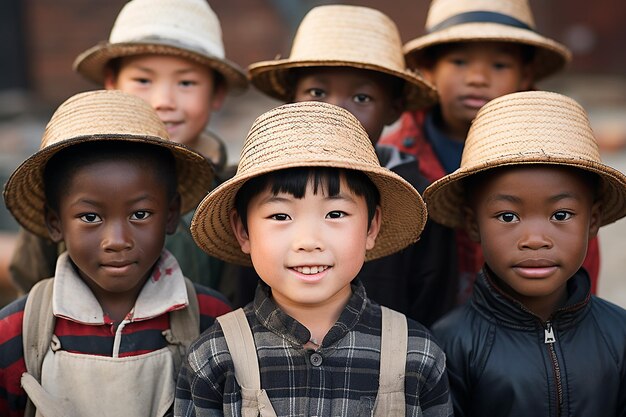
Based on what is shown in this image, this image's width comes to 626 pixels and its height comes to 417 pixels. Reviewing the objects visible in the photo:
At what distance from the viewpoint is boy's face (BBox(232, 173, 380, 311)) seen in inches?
88.7

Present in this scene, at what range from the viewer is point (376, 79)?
3215 millimetres

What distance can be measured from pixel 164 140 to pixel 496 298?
1.14m

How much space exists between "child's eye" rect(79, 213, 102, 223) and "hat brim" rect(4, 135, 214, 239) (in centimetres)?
22

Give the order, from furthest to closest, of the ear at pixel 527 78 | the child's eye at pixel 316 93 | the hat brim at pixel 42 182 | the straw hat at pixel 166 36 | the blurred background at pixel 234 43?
the blurred background at pixel 234 43 < the ear at pixel 527 78 < the straw hat at pixel 166 36 < the child's eye at pixel 316 93 < the hat brim at pixel 42 182

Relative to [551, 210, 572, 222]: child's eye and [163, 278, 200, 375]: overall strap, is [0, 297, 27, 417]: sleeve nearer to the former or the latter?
[163, 278, 200, 375]: overall strap

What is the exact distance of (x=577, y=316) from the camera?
102 inches

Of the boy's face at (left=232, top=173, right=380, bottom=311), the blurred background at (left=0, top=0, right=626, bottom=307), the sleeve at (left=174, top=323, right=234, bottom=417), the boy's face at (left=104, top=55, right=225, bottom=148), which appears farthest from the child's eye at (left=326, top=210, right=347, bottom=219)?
the blurred background at (left=0, top=0, right=626, bottom=307)

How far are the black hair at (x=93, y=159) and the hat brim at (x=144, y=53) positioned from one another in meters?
0.76

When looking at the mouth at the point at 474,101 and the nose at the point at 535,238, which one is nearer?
the nose at the point at 535,238

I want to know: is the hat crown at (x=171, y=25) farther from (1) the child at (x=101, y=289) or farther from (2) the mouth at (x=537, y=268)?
(2) the mouth at (x=537, y=268)

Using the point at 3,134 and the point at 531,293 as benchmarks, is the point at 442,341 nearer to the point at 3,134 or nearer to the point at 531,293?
the point at 531,293

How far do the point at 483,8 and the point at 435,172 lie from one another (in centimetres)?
73

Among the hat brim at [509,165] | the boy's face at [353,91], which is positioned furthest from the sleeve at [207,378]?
the boy's face at [353,91]

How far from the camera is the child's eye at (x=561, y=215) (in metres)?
2.50
